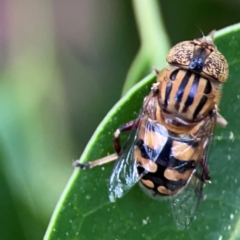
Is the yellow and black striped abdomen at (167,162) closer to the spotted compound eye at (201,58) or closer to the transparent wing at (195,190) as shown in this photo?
the transparent wing at (195,190)

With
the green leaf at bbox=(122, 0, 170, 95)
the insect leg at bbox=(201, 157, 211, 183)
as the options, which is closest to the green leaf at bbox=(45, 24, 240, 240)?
the insect leg at bbox=(201, 157, 211, 183)

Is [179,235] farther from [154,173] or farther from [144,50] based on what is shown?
[144,50]

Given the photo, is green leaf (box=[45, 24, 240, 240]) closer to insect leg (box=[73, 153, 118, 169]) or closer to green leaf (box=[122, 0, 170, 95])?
insect leg (box=[73, 153, 118, 169])

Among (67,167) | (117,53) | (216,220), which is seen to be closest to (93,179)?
(216,220)

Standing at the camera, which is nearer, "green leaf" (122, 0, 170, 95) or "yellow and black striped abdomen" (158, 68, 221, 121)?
"yellow and black striped abdomen" (158, 68, 221, 121)

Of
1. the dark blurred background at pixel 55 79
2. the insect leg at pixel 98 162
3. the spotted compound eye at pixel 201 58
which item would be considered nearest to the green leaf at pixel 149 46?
the spotted compound eye at pixel 201 58

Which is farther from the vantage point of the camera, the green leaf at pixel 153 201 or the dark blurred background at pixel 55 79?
the dark blurred background at pixel 55 79
